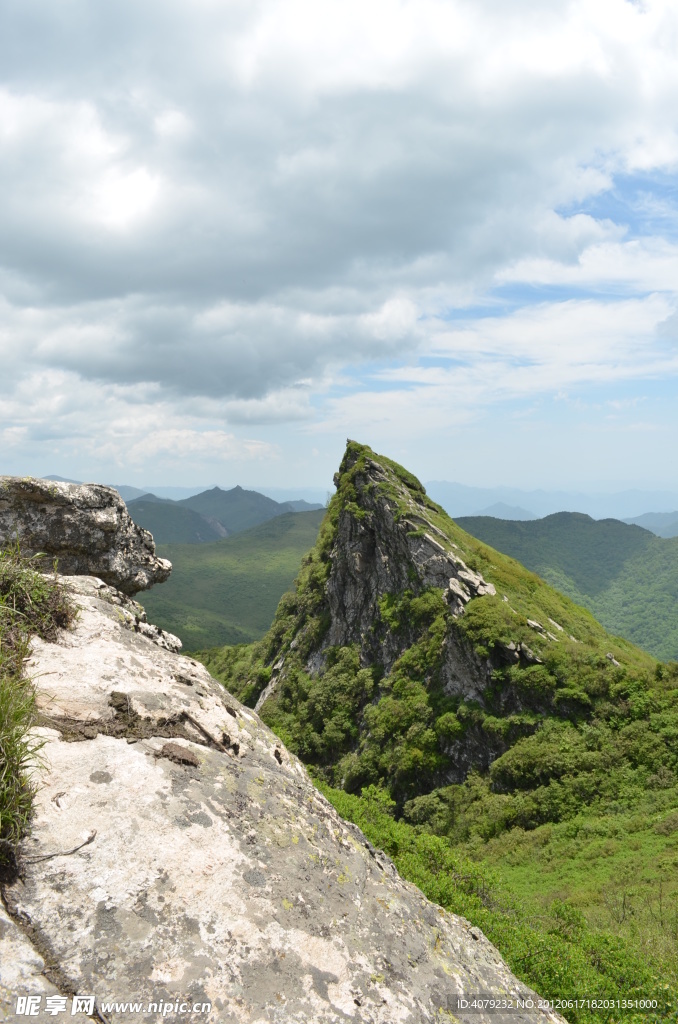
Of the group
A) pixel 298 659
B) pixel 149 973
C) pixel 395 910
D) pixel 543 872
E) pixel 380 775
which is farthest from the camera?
pixel 298 659

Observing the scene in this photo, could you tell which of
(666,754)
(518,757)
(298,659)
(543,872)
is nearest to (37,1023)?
(543,872)

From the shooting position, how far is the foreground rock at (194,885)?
4785mm

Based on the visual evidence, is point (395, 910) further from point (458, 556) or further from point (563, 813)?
point (458, 556)

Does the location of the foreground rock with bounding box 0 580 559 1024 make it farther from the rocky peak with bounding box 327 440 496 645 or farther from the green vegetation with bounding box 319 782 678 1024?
the rocky peak with bounding box 327 440 496 645

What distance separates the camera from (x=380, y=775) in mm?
63750

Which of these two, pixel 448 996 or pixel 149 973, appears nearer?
pixel 149 973

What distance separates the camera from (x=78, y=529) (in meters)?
13.9

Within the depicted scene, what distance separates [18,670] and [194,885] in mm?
3121

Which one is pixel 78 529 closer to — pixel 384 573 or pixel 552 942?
pixel 552 942

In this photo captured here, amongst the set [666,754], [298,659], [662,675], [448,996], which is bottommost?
[298,659]

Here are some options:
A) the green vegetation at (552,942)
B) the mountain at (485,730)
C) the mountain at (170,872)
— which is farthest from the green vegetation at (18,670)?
the mountain at (485,730)

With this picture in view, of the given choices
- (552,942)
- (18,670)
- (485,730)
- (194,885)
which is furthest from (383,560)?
(194,885)

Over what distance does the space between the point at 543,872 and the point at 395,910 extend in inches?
1548

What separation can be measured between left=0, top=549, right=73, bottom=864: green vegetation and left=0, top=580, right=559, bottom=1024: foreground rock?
28cm
